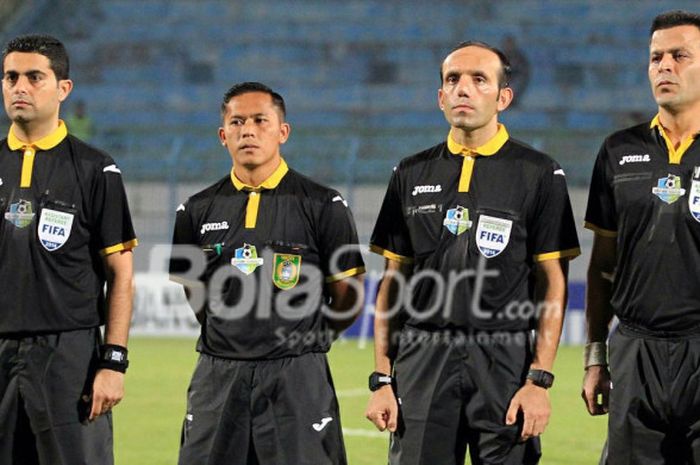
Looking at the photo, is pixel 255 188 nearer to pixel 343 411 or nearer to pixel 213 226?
pixel 213 226

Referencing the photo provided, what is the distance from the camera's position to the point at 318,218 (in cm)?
521

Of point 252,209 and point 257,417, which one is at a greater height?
point 252,209

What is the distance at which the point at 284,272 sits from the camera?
514 centimetres

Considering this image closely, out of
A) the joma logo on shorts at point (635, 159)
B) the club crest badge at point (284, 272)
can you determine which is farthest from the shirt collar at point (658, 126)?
the club crest badge at point (284, 272)

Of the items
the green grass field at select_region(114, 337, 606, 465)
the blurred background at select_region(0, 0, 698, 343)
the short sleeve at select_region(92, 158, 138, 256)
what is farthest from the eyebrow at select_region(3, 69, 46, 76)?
the blurred background at select_region(0, 0, 698, 343)

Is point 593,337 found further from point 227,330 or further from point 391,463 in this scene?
point 227,330

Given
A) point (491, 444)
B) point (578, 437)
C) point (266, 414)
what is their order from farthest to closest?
1. point (578, 437)
2. point (266, 414)
3. point (491, 444)

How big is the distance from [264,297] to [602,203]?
1.36 m

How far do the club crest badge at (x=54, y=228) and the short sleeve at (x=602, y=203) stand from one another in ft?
6.40

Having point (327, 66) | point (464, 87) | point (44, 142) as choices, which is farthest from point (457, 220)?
point (327, 66)

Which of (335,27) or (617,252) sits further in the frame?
(335,27)

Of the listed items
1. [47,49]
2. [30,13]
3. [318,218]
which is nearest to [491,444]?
[318,218]

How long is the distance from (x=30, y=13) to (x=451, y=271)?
59.5 ft

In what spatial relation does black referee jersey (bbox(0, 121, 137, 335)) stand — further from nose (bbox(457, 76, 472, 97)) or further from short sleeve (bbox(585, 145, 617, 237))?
short sleeve (bbox(585, 145, 617, 237))
